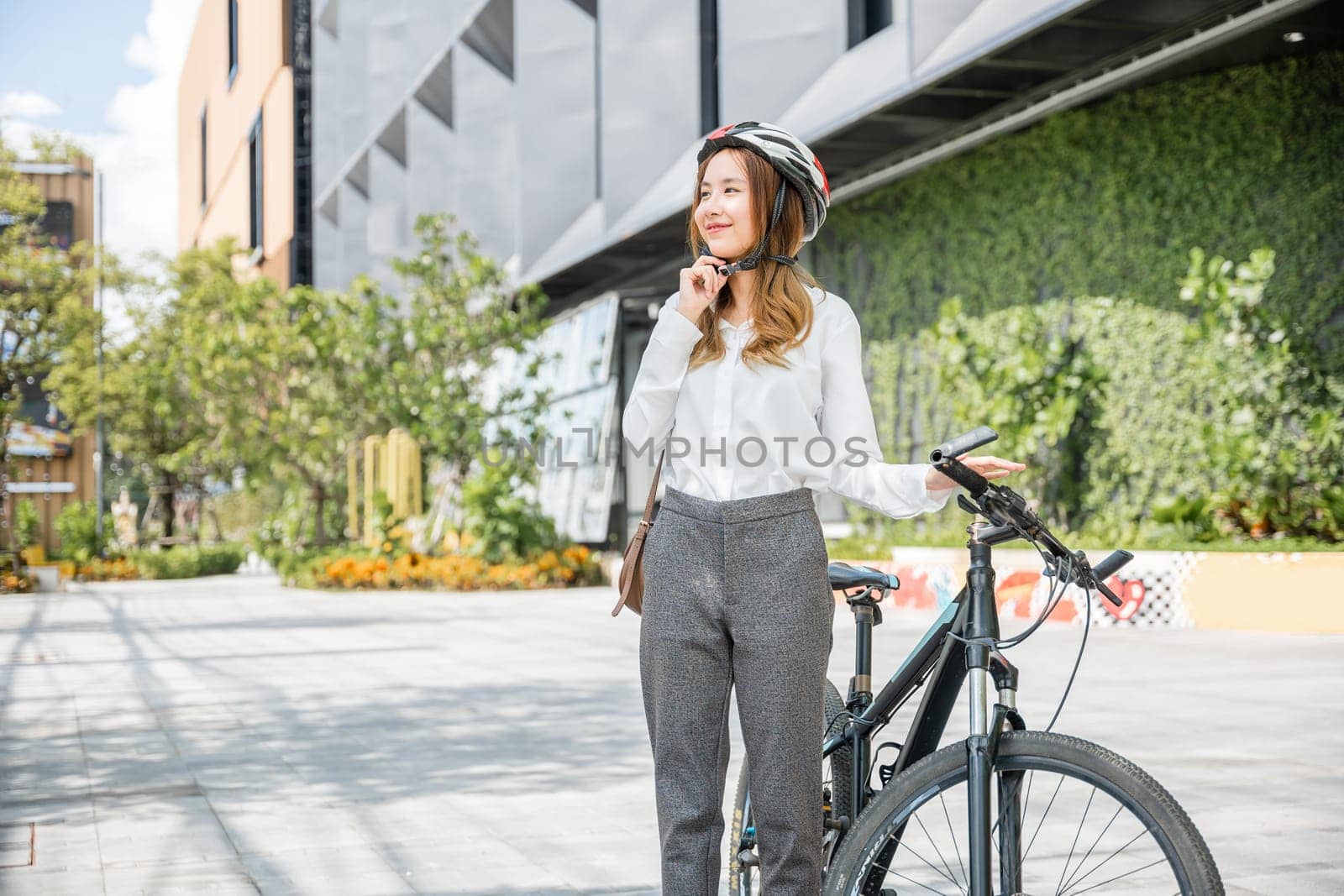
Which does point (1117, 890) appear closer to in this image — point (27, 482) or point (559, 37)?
point (559, 37)

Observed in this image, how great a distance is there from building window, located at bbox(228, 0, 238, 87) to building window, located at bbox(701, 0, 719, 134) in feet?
130

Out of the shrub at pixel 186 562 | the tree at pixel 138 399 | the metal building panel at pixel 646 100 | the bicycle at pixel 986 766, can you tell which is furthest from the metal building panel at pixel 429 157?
the bicycle at pixel 986 766

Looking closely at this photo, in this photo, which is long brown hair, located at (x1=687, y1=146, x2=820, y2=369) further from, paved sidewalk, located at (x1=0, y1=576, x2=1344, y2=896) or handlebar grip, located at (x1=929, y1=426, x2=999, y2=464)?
paved sidewalk, located at (x1=0, y1=576, x2=1344, y2=896)

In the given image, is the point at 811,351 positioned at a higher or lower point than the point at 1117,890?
higher

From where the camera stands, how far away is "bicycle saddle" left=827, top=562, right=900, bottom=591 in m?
3.01

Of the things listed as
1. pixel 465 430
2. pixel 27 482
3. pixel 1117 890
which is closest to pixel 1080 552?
pixel 1117 890

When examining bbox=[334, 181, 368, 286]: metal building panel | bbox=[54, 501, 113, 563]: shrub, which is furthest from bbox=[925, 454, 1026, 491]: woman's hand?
bbox=[334, 181, 368, 286]: metal building panel

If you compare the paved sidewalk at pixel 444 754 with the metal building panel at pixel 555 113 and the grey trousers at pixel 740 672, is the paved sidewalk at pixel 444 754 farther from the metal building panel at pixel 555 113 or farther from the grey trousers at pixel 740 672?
the metal building panel at pixel 555 113

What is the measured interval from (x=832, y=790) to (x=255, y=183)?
55.7 metres

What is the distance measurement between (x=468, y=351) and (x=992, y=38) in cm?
1151

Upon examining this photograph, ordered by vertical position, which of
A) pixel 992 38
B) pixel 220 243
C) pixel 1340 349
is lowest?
pixel 1340 349

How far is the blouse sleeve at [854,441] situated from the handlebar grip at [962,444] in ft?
0.47

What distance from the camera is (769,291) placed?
2713 mm

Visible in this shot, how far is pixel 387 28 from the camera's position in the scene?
37188mm
